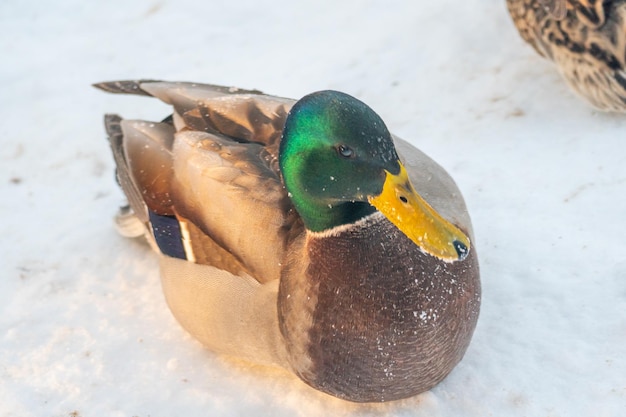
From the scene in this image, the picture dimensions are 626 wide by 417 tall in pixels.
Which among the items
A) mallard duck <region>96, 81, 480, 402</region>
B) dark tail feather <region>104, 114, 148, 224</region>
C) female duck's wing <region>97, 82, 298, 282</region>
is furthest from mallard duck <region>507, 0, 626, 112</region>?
dark tail feather <region>104, 114, 148, 224</region>

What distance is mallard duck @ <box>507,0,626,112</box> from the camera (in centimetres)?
403

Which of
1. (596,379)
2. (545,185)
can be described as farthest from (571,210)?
(596,379)

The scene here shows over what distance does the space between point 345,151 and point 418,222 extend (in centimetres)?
30

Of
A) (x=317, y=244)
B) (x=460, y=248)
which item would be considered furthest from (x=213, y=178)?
(x=460, y=248)

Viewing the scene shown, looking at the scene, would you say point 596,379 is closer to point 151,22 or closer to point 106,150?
point 106,150

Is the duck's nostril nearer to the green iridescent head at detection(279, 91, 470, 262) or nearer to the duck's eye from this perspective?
the green iridescent head at detection(279, 91, 470, 262)

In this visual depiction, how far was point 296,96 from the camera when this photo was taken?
5.06m

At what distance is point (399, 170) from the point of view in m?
2.54

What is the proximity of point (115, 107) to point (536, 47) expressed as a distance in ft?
8.45

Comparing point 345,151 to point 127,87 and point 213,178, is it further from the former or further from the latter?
point 127,87

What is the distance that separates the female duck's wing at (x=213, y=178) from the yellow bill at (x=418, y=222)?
0.53 metres

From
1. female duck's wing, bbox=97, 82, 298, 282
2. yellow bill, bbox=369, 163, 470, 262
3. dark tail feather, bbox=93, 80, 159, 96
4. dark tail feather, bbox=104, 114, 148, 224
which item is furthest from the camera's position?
dark tail feather, bbox=93, 80, 159, 96

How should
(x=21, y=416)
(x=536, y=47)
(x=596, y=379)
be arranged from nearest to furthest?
(x=596, y=379), (x=21, y=416), (x=536, y=47)

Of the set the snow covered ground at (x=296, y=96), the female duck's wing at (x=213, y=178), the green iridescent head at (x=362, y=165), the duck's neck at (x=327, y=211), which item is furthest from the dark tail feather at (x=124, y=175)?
the green iridescent head at (x=362, y=165)
